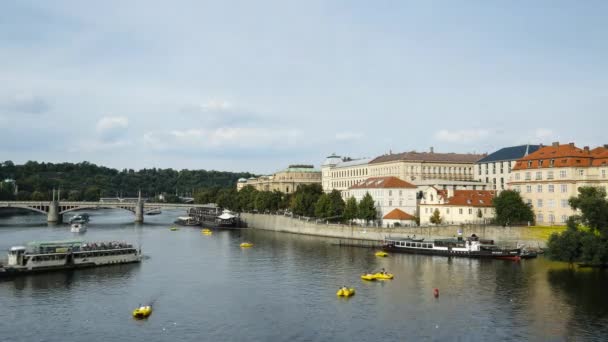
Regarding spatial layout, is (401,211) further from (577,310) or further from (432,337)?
(432,337)

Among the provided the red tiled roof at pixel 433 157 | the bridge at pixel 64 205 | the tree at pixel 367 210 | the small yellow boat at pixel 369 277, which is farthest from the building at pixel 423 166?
the small yellow boat at pixel 369 277

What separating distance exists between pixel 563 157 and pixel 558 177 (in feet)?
→ 10.8

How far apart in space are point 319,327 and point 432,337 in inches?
349

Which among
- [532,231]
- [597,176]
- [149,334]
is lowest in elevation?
[149,334]

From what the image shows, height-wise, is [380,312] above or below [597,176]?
below

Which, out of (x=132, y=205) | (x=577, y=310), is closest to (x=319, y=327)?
(x=577, y=310)

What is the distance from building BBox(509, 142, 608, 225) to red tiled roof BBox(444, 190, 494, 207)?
248 inches

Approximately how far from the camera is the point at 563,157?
299 feet

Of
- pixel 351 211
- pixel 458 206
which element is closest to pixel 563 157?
pixel 458 206

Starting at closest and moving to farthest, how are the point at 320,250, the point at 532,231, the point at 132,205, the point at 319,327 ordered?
the point at 319,327
the point at 532,231
the point at 320,250
the point at 132,205

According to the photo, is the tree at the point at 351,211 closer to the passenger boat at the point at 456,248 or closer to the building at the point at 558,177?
the passenger boat at the point at 456,248

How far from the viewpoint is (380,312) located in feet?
165

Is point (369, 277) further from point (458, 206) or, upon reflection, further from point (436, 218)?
point (458, 206)

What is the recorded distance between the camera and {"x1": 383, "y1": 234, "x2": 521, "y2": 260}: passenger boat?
81.3 m
